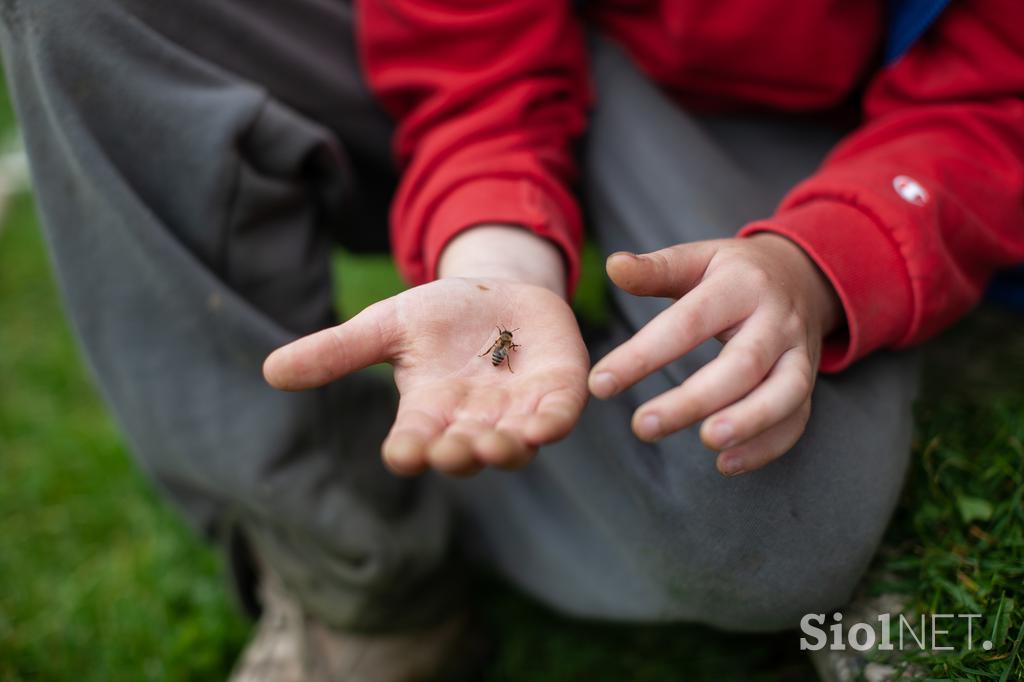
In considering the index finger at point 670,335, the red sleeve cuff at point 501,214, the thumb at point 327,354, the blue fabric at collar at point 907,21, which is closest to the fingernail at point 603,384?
the index finger at point 670,335

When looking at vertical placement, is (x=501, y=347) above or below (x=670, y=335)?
below

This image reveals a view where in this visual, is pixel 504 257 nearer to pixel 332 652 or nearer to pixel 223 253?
pixel 223 253

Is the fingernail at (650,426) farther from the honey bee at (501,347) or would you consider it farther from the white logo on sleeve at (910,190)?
the white logo on sleeve at (910,190)

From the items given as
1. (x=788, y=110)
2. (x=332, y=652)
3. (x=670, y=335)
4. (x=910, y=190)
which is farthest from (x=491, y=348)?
(x=788, y=110)

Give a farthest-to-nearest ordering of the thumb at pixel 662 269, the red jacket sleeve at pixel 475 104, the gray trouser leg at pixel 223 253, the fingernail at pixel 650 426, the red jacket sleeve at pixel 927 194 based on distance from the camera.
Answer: the red jacket sleeve at pixel 475 104 < the gray trouser leg at pixel 223 253 < the red jacket sleeve at pixel 927 194 < the thumb at pixel 662 269 < the fingernail at pixel 650 426

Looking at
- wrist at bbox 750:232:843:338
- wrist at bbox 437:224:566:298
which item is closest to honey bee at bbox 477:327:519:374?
wrist at bbox 437:224:566:298

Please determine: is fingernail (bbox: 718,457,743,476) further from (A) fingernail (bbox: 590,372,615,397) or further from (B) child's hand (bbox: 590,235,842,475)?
(A) fingernail (bbox: 590,372,615,397)
